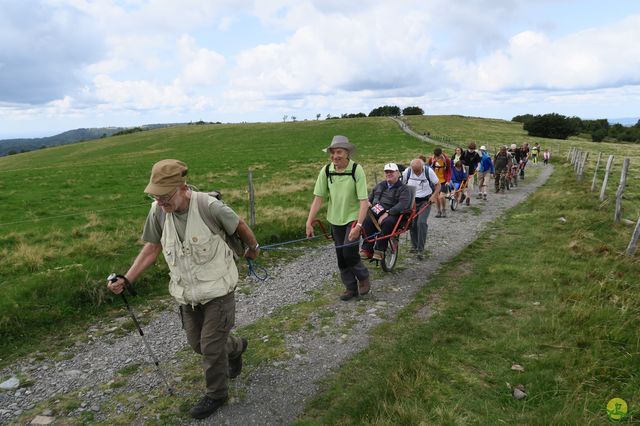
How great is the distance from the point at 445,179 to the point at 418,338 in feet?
30.2

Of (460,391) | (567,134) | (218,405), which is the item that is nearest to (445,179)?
(460,391)

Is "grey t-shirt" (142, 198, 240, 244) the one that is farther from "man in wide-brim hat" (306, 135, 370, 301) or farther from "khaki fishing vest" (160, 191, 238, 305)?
"man in wide-brim hat" (306, 135, 370, 301)

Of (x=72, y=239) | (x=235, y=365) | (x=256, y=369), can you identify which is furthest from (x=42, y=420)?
(x=72, y=239)

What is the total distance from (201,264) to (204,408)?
4.78 ft

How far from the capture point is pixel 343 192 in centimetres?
636

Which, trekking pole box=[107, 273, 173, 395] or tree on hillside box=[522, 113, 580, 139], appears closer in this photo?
trekking pole box=[107, 273, 173, 395]

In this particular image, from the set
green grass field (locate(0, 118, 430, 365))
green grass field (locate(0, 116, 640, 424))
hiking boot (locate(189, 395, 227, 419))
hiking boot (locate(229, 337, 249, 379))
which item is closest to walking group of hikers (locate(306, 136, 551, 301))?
green grass field (locate(0, 116, 640, 424))

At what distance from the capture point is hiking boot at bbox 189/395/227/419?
409 centimetres

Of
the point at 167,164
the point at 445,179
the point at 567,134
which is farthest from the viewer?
the point at 567,134

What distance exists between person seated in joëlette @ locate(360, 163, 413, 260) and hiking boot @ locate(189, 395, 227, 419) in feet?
13.7

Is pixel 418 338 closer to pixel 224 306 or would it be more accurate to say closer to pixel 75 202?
pixel 224 306

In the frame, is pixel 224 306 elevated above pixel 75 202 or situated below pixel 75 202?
above

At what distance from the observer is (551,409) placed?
12.1 ft

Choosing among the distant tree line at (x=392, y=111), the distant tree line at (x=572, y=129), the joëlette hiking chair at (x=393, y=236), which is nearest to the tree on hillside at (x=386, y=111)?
the distant tree line at (x=392, y=111)
